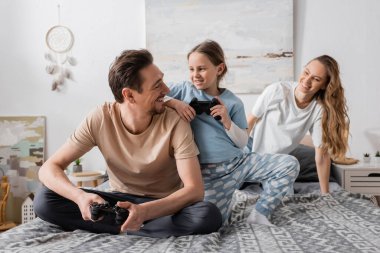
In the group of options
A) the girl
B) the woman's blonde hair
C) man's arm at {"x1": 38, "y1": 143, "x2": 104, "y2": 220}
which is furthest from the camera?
the woman's blonde hair

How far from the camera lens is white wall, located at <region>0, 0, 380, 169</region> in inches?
128

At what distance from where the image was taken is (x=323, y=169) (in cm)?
239

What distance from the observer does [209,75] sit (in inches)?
72.7

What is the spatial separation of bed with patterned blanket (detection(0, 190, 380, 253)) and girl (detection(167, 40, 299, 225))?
10 centimetres

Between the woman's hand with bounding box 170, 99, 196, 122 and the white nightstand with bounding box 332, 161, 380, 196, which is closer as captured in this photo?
the woman's hand with bounding box 170, 99, 196, 122

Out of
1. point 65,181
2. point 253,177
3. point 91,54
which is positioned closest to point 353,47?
point 253,177

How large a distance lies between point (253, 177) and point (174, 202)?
20.5 inches

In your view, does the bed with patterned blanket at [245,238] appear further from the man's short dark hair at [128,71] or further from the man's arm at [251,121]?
the man's arm at [251,121]

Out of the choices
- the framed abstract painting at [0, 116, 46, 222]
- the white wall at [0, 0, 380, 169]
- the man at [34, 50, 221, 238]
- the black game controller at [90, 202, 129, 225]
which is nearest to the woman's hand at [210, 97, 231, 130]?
the man at [34, 50, 221, 238]

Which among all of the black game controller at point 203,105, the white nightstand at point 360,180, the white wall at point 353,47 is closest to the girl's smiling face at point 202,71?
the black game controller at point 203,105

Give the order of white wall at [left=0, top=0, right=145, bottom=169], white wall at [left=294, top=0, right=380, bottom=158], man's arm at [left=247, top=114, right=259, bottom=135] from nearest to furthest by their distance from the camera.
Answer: man's arm at [left=247, top=114, right=259, bottom=135], white wall at [left=294, top=0, right=380, bottom=158], white wall at [left=0, top=0, right=145, bottom=169]

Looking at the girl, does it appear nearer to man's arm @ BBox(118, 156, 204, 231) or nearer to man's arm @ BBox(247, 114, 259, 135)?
man's arm @ BBox(118, 156, 204, 231)

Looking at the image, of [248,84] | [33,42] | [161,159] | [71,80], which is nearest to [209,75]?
[161,159]

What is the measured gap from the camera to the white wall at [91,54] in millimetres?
3262
